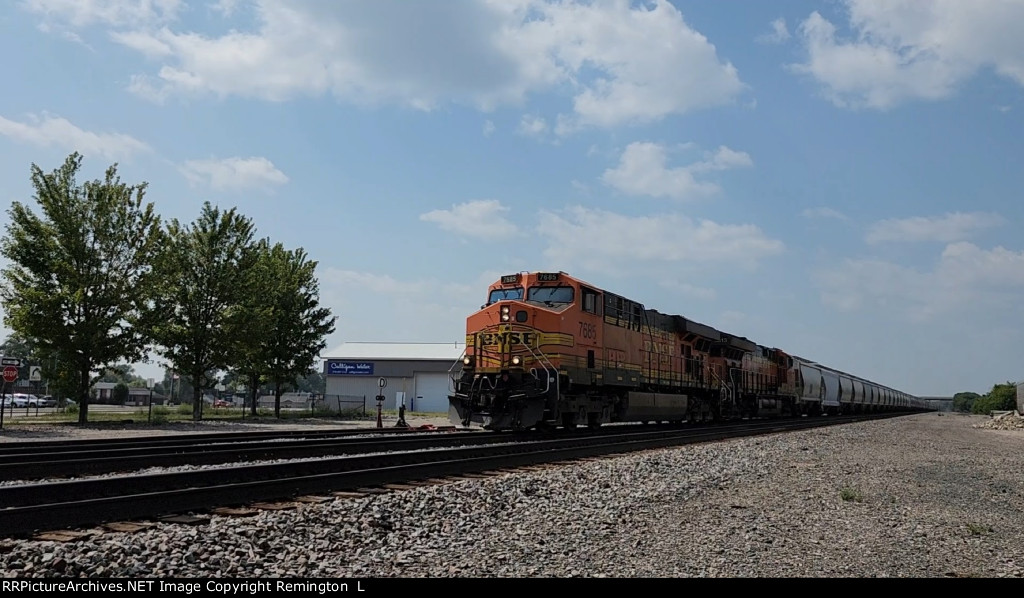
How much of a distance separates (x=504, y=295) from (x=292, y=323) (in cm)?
1899

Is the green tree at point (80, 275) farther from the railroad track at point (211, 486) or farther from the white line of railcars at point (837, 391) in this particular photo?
A: the white line of railcars at point (837, 391)

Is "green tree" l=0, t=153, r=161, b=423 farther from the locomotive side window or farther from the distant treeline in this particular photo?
the distant treeline

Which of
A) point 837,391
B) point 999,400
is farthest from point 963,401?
point 837,391

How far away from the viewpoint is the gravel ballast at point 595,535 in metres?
5.76

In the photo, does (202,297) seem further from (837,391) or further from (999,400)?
(999,400)

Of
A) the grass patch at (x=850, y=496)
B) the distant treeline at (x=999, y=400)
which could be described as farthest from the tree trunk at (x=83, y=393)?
the distant treeline at (x=999, y=400)

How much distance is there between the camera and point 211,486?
8320mm

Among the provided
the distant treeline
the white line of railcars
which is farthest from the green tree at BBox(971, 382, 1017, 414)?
the white line of railcars

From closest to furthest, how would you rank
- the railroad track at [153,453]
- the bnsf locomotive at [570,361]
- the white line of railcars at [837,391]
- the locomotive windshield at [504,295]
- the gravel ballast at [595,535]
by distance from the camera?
1. the gravel ballast at [595,535]
2. the railroad track at [153,453]
3. the bnsf locomotive at [570,361]
4. the locomotive windshield at [504,295]
5. the white line of railcars at [837,391]

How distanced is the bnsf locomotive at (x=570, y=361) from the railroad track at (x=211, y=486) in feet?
11.5

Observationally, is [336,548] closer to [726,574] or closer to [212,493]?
[212,493]

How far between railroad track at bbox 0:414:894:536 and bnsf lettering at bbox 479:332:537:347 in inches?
160

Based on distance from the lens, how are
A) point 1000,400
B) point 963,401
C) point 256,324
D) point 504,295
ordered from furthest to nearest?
point 963,401 → point 1000,400 → point 256,324 → point 504,295
